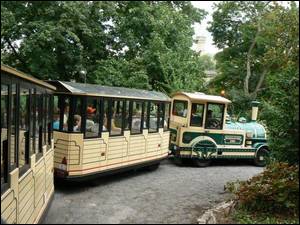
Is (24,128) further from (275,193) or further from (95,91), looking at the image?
(275,193)

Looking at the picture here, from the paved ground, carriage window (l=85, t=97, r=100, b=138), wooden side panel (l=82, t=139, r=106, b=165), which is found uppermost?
carriage window (l=85, t=97, r=100, b=138)

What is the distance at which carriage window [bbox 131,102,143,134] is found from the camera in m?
10.6

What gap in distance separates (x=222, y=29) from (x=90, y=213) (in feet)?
57.1

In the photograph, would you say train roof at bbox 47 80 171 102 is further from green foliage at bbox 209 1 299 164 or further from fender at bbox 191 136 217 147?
green foliage at bbox 209 1 299 164

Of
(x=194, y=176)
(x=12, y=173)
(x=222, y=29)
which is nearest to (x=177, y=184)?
(x=194, y=176)

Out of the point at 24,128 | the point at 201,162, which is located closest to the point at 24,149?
the point at 24,128

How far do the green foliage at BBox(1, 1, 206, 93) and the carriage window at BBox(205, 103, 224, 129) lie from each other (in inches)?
176

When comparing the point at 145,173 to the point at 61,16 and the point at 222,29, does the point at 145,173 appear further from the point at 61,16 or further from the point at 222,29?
the point at 222,29

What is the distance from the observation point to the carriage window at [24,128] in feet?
17.8

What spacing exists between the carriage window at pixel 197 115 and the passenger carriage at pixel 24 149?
6.50m

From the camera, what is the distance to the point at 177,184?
33.6 ft

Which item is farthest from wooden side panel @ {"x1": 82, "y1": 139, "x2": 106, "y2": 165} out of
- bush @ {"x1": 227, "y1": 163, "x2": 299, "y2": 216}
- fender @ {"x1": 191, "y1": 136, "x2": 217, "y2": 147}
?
fender @ {"x1": 191, "y1": 136, "x2": 217, "y2": 147}

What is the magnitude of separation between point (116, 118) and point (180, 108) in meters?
4.24

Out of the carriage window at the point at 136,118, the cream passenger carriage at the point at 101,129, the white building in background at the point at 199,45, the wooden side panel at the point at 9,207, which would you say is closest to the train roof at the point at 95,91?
the cream passenger carriage at the point at 101,129
